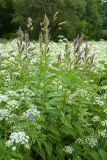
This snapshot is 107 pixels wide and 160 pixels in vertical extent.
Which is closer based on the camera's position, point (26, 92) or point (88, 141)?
point (26, 92)

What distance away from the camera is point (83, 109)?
4680mm

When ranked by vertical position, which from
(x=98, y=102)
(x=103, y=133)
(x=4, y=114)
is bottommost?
(x=103, y=133)

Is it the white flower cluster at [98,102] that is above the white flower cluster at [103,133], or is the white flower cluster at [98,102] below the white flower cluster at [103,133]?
above

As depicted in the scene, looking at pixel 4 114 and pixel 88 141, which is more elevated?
pixel 4 114

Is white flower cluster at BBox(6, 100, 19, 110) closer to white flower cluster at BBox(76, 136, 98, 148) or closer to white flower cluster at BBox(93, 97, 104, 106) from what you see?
white flower cluster at BBox(76, 136, 98, 148)

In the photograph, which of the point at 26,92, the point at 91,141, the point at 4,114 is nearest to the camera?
the point at 4,114

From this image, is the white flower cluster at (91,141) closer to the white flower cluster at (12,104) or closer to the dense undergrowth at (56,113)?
the dense undergrowth at (56,113)

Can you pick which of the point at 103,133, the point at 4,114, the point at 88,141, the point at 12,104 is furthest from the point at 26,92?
the point at 103,133

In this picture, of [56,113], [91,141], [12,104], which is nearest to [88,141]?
[91,141]

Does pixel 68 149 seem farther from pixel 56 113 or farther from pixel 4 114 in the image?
pixel 4 114

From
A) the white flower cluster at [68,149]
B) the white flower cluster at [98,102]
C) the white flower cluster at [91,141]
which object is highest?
the white flower cluster at [98,102]

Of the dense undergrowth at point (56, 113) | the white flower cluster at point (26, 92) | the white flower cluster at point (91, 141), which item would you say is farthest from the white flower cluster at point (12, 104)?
the white flower cluster at point (91, 141)

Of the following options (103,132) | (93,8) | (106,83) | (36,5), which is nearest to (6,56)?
(106,83)

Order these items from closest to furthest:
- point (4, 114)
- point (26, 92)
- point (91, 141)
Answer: point (4, 114) → point (26, 92) → point (91, 141)
